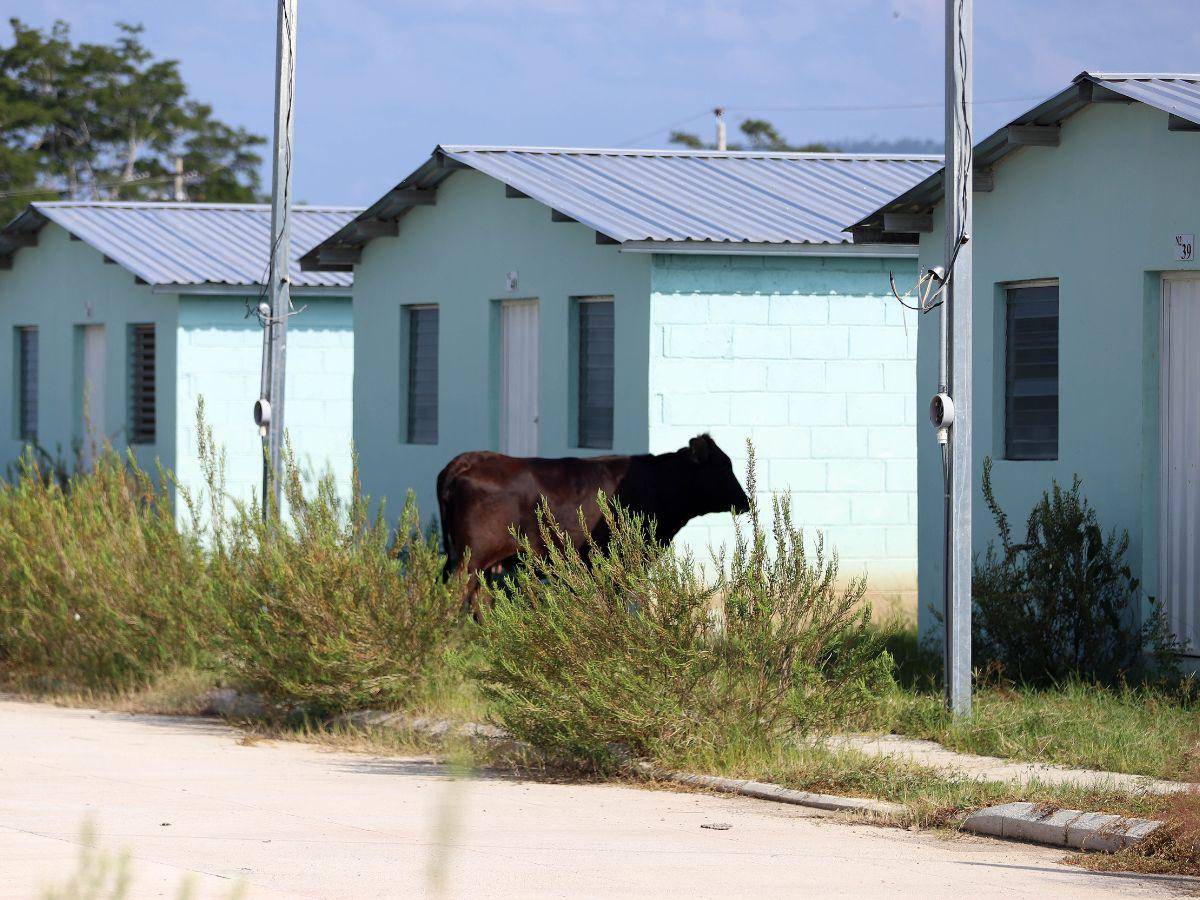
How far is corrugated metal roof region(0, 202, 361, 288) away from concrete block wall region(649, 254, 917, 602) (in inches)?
284

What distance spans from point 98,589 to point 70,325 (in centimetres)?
1256

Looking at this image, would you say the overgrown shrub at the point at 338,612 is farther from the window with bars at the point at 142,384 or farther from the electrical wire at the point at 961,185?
the window with bars at the point at 142,384

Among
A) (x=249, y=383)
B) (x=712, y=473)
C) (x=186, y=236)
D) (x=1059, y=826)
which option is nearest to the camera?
(x=1059, y=826)

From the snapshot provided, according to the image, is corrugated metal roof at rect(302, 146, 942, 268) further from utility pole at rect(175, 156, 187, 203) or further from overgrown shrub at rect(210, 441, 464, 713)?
utility pole at rect(175, 156, 187, 203)

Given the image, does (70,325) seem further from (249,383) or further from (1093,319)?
(1093,319)

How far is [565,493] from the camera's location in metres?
15.9

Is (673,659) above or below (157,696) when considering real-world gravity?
above

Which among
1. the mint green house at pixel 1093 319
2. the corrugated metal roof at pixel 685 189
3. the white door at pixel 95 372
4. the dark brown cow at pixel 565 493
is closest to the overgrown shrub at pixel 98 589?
the dark brown cow at pixel 565 493

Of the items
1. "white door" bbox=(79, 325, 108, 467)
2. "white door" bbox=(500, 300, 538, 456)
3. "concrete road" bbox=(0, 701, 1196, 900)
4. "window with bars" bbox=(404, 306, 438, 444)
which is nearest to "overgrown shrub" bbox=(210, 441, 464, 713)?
"concrete road" bbox=(0, 701, 1196, 900)

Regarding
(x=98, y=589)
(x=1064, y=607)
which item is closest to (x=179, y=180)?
(x=98, y=589)

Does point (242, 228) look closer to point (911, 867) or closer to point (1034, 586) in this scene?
point (1034, 586)

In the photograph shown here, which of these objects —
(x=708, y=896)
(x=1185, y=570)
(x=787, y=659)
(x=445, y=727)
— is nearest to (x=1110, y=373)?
(x=1185, y=570)

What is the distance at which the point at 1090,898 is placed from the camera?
7.94m

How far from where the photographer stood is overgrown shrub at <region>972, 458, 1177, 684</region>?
1326 centimetres
